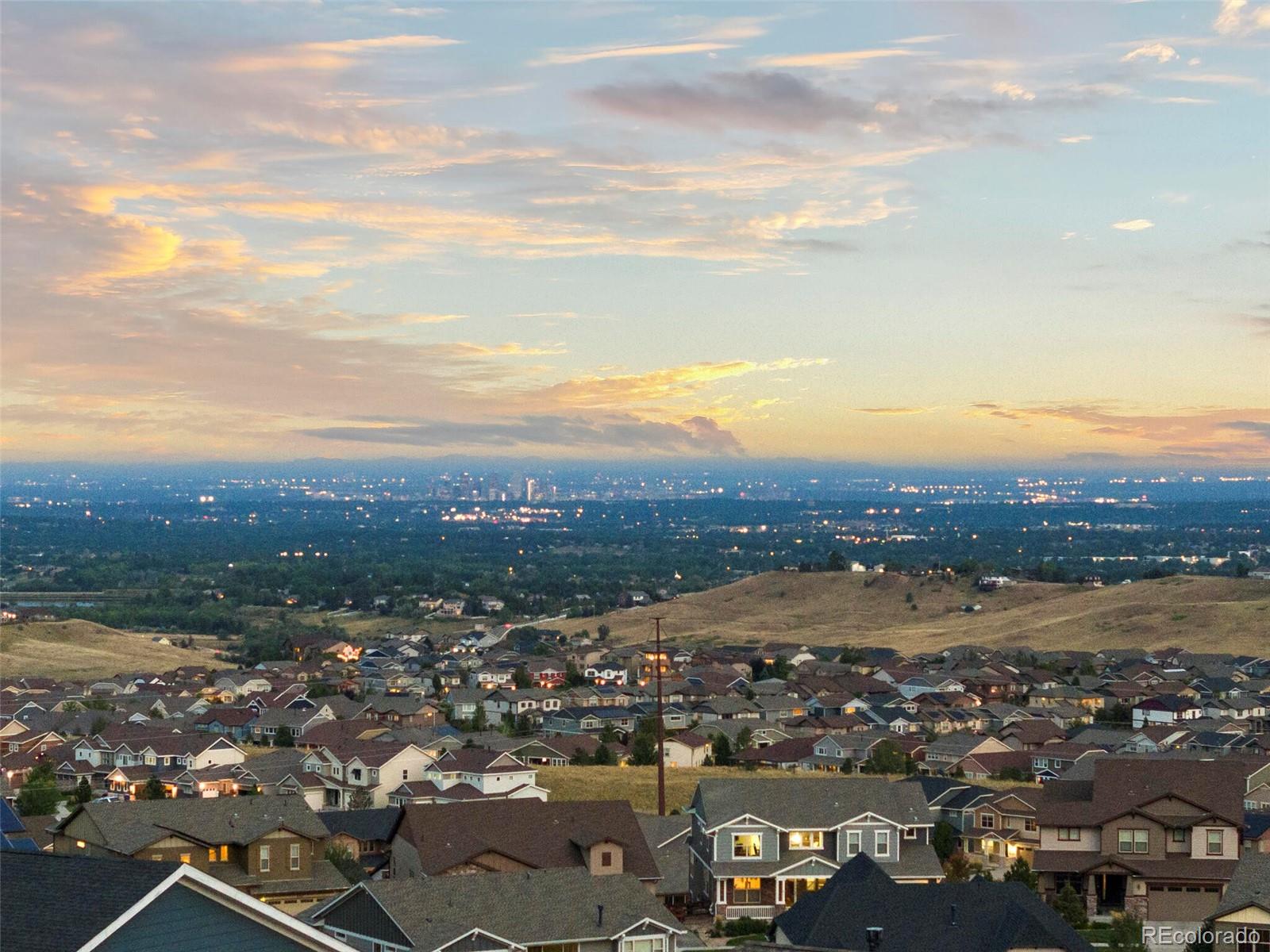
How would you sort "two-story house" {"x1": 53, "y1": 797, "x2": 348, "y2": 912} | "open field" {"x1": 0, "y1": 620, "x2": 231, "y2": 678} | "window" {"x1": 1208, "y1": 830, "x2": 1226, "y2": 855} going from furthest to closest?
"open field" {"x1": 0, "y1": 620, "x2": 231, "y2": 678}
"window" {"x1": 1208, "y1": 830, "x2": 1226, "y2": 855}
"two-story house" {"x1": 53, "y1": 797, "x2": 348, "y2": 912}

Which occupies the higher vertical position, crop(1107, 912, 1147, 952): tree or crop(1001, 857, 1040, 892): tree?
crop(1107, 912, 1147, 952): tree

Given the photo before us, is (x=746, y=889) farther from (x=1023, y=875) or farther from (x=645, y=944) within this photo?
(x=645, y=944)

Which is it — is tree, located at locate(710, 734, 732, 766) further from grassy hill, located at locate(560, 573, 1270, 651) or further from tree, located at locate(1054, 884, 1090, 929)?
grassy hill, located at locate(560, 573, 1270, 651)

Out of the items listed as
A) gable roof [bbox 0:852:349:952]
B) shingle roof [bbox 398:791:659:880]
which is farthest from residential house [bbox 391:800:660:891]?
gable roof [bbox 0:852:349:952]

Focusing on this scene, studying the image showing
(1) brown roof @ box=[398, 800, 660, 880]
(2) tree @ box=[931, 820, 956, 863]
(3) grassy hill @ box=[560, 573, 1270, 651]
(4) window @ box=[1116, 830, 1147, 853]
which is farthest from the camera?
(3) grassy hill @ box=[560, 573, 1270, 651]

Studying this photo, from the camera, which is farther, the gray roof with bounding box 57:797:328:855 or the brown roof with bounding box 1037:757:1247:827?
the brown roof with bounding box 1037:757:1247:827

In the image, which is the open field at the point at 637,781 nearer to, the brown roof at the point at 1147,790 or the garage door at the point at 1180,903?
the brown roof at the point at 1147,790
